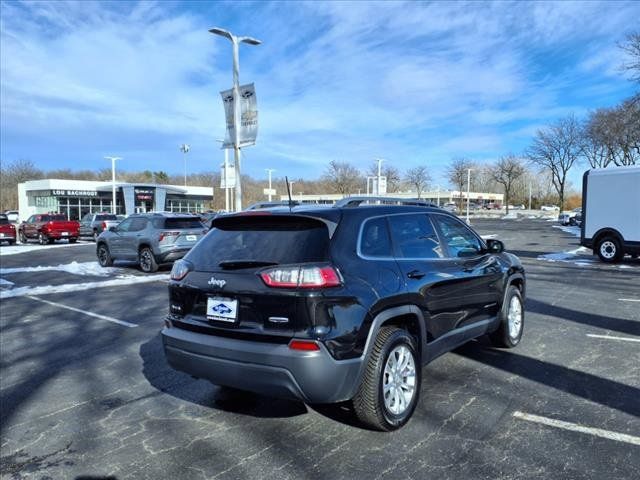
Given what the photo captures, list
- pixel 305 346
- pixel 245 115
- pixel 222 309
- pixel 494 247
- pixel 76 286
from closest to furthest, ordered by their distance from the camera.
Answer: pixel 305 346, pixel 222 309, pixel 494 247, pixel 76 286, pixel 245 115

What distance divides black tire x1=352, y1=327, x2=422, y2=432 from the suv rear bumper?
0.14m

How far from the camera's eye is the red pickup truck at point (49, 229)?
2889cm

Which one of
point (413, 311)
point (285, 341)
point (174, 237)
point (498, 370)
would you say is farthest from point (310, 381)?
point (174, 237)

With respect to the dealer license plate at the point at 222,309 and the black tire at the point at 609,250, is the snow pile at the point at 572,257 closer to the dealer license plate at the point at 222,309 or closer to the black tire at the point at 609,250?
the black tire at the point at 609,250

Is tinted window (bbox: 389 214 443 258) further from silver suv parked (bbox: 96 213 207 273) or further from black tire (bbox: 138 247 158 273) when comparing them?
black tire (bbox: 138 247 158 273)

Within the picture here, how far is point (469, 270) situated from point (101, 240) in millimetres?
13785

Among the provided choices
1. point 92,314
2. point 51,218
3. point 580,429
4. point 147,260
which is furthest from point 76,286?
point 51,218

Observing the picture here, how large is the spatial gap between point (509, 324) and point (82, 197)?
52.2m

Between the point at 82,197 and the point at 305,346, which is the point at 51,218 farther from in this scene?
the point at 305,346

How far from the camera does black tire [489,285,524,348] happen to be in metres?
5.62

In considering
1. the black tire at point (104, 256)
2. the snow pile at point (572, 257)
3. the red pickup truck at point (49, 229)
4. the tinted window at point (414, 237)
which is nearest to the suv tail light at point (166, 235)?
the black tire at point (104, 256)

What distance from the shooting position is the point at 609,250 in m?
15.9

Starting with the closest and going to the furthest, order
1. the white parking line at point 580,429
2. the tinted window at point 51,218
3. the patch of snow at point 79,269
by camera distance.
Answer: the white parking line at point 580,429, the patch of snow at point 79,269, the tinted window at point 51,218

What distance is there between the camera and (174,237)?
14023mm
